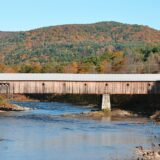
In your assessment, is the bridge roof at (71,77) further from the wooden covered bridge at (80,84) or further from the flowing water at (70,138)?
the flowing water at (70,138)

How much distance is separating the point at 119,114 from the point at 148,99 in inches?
310

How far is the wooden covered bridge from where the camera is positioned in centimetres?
5216

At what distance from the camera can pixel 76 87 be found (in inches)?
2100

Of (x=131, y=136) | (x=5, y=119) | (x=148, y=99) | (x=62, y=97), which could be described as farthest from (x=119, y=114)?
(x=62, y=97)

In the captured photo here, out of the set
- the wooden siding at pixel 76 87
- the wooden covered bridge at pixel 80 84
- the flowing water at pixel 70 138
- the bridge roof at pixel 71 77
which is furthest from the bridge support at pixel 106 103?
the flowing water at pixel 70 138

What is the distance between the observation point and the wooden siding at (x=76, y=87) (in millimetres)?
52250

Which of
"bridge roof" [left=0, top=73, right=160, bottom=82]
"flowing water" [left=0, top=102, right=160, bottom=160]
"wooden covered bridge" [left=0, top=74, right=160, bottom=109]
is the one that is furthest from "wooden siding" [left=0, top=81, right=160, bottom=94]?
"flowing water" [left=0, top=102, right=160, bottom=160]

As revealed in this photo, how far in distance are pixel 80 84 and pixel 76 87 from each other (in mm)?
460

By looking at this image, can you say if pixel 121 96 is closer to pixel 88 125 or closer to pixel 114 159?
pixel 88 125

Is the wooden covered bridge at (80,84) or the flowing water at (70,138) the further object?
the wooden covered bridge at (80,84)

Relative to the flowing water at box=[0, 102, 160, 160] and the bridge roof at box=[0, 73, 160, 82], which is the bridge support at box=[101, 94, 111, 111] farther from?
the flowing water at box=[0, 102, 160, 160]

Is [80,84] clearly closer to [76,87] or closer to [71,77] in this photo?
[76,87]

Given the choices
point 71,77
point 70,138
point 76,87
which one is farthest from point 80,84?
point 70,138

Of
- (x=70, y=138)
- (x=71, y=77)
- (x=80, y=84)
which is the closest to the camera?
(x=70, y=138)
